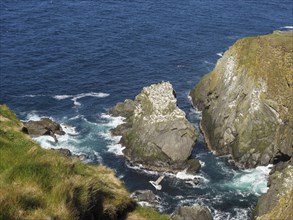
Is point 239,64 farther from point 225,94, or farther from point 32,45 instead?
point 32,45

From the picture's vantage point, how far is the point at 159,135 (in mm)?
73125

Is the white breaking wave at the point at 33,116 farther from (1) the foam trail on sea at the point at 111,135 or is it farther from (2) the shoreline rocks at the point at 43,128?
(1) the foam trail on sea at the point at 111,135

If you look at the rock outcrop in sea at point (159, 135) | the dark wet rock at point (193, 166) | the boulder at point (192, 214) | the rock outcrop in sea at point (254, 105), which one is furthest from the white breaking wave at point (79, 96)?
the boulder at point (192, 214)

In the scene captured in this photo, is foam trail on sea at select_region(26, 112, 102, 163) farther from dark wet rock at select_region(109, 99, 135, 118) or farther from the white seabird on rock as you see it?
the white seabird on rock

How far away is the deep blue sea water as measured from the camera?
6838 cm

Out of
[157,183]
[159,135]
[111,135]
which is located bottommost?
[157,183]

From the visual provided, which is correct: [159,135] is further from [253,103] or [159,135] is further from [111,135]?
[253,103]

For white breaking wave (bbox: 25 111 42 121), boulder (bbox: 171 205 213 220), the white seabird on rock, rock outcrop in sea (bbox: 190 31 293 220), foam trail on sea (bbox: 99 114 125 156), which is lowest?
the white seabird on rock

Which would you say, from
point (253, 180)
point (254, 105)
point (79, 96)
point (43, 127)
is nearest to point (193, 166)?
point (253, 180)

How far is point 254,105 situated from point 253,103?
36 cm

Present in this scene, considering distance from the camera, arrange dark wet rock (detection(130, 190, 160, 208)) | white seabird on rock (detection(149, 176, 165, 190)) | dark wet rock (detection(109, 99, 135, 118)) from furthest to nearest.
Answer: dark wet rock (detection(109, 99, 135, 118)) → white seabird on rock (detection(149, 176, 165, 190)) → dark wet rock (detection(130, 190, 160, 208))

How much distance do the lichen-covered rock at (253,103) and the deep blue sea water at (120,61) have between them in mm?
3411

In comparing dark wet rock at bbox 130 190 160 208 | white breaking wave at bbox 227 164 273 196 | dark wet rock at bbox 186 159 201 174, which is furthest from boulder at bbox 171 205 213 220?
dark wet rock at bbox 186 159 201 174

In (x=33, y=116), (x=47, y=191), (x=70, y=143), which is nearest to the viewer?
(x=47, y=191)
